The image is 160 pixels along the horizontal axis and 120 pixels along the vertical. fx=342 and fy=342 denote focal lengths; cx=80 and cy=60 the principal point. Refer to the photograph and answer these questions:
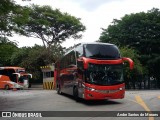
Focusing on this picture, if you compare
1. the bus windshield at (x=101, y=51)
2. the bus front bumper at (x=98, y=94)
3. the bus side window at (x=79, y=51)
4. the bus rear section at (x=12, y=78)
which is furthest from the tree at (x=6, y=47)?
the bus rear section at (x=12, y=78)

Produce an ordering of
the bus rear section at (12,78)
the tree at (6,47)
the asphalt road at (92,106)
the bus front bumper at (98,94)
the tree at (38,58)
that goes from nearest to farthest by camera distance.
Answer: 1. the asphalt road at (92,106)
2. the bus front bumper at (98,94)
3. the tree at (6,47)
4. the bus rear section at (12,78)
5. the tree at (38,58)

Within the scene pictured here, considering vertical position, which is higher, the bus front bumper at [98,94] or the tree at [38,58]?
the tree at [38,58]

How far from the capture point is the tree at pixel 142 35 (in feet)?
166

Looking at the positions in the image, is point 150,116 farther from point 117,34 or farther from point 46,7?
point 46,7

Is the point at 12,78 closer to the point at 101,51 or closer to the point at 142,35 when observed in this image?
the point at 142,35

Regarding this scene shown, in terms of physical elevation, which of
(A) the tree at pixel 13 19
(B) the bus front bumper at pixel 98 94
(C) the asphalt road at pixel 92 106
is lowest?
(C) the asphalt road at pixel 92 106

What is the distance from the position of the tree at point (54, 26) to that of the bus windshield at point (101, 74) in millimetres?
37726

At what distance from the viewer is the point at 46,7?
5656cm

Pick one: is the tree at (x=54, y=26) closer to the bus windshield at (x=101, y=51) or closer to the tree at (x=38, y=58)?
the tree at (x=38, y=58)

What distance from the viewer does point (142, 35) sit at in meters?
51.3

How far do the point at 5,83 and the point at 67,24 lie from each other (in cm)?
1556

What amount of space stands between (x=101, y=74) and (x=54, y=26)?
130ft

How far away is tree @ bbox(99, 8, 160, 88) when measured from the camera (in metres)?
50.6

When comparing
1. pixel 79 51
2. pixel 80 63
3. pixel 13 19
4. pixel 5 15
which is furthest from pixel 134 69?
pixel 80 63
